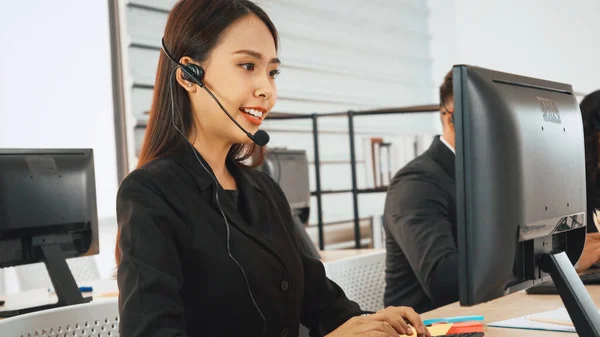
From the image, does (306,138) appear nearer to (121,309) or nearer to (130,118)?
(130,118)

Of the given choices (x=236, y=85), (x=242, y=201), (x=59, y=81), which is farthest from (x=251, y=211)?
(x=59, y=81)

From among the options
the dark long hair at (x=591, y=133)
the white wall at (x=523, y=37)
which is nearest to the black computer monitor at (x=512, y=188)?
the dark long hair at (x=591, y=133)

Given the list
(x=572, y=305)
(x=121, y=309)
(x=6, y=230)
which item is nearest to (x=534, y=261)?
(x=572, y=305)

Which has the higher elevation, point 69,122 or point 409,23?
point 409,23

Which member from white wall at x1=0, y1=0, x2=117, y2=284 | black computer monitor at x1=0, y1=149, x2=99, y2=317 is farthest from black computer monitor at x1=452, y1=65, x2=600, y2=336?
white wall at x1=0, y1=0, x2=117, y2=284

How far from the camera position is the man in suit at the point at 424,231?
6.61ft

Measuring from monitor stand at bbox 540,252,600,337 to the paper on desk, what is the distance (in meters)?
0.33

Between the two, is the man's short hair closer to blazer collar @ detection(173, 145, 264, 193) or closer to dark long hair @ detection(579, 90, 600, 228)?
dark long hair @ detection(579, 90, 600, 228)

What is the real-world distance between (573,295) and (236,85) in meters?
0.67

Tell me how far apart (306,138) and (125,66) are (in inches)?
59.3

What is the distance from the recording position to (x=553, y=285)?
6.26ft

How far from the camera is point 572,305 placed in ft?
3.57

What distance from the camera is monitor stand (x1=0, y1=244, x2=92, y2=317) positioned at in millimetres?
2281

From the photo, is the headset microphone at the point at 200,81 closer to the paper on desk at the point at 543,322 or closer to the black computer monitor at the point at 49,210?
the paper on desk at the point at 543,322
